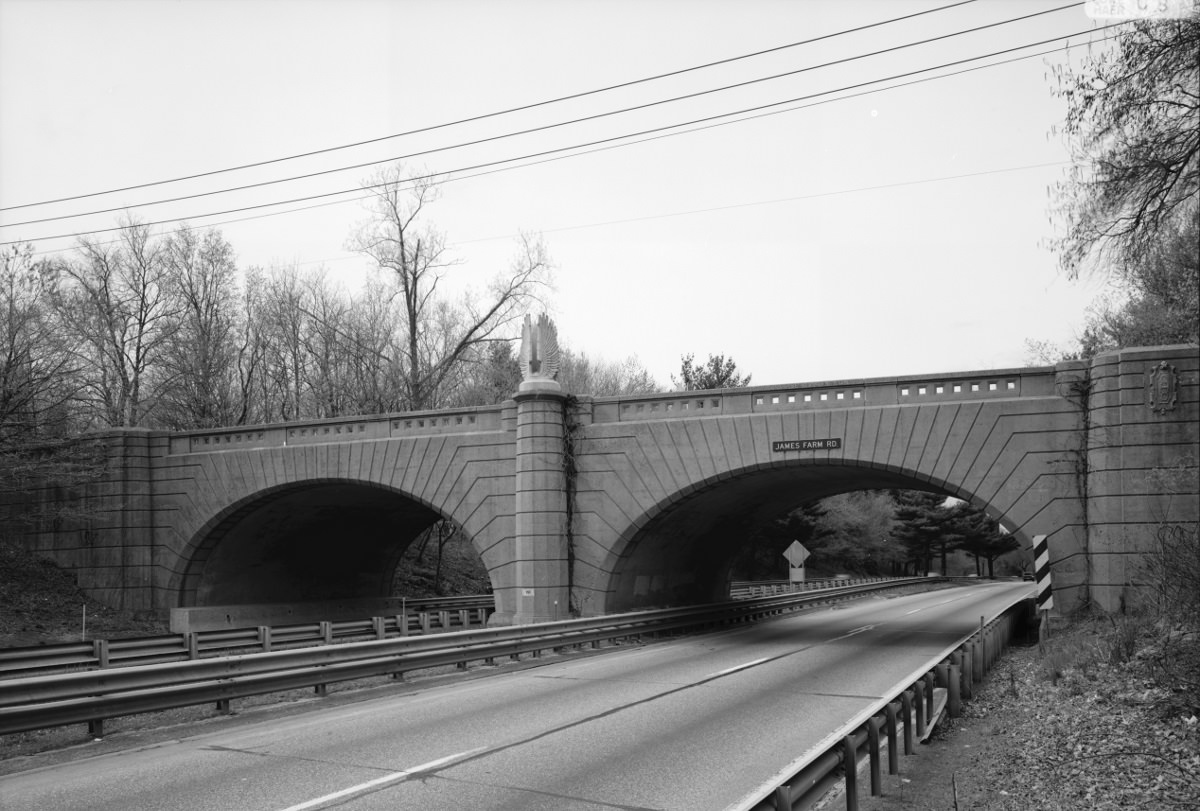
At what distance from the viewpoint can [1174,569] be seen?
13172 millimetres

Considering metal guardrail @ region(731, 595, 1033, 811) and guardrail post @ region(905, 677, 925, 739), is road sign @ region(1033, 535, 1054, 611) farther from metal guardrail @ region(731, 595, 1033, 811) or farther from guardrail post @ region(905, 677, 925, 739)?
guardrail post @ region(905, 677, 925, 739)

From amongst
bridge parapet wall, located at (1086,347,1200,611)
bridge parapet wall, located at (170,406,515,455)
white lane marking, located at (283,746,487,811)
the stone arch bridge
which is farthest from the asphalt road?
bridge parapet wall, located at (170,406,515,455)

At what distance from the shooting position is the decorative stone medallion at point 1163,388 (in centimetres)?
2012

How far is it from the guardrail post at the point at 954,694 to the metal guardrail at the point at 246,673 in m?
8.28

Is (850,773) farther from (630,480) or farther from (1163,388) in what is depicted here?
(630,480)

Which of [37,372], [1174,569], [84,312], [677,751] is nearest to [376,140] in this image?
[37,372]

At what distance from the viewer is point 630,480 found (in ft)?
84.7

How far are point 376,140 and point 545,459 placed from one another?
9434 millimetres

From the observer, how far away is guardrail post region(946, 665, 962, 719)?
11703mm

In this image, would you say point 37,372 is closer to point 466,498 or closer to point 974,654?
point 466,498

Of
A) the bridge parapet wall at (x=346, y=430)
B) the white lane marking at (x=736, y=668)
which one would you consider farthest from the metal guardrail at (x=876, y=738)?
the bridge parapet wall at (x=346, y=430)

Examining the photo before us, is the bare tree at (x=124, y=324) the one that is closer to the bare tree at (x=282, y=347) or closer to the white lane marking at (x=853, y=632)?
the bare tree at (x=282, y=347)

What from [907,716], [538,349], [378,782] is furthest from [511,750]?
[538,349]

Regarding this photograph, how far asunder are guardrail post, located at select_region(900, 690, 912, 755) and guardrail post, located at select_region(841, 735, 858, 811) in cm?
268
